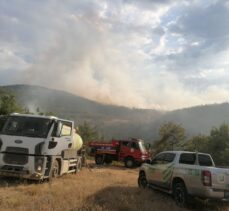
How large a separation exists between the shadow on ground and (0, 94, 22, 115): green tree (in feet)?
88.8

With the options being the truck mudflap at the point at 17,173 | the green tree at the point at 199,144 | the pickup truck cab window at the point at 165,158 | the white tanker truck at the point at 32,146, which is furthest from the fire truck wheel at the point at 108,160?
the green tree at the point at 199,144

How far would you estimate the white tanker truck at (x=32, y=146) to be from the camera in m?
15.6

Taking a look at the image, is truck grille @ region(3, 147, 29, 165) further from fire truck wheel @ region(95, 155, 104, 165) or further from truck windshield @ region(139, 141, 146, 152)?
fire truck wheel @ region(95, 155, 104, 165)

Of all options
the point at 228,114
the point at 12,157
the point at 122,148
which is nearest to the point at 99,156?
the point at 122,148

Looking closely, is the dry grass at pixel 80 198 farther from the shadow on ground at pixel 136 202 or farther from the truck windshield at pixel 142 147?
the truck windshield at pixel 142 147

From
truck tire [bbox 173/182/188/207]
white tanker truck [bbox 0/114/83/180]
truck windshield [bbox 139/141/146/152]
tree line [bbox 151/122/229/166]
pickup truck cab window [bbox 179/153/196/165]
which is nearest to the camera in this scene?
truck tire [bbox 173/182/188/207]

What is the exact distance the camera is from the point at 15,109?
4119cm

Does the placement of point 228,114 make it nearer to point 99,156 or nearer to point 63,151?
point 99,156

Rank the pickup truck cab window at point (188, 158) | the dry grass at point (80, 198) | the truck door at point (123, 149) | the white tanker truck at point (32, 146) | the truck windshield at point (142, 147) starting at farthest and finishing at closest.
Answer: the truck door at point (123, 149), the truck windshield at point (142, 147), the white tanker truck at point (32, 146), the pickup truck cab window at point (188, 158), the dry grass at point (80, 198)

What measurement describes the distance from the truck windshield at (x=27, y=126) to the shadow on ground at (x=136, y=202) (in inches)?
140

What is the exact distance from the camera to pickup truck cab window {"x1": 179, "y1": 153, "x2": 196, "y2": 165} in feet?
45.1

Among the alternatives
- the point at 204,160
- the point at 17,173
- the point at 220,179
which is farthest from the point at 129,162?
the point at 220,179

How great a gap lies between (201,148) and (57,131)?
55.4 meters

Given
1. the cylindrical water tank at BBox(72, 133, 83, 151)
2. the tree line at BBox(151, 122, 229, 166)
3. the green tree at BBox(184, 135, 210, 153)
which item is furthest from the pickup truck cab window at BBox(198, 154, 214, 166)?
the green tree at BBox(184, 135, 210, 153)
